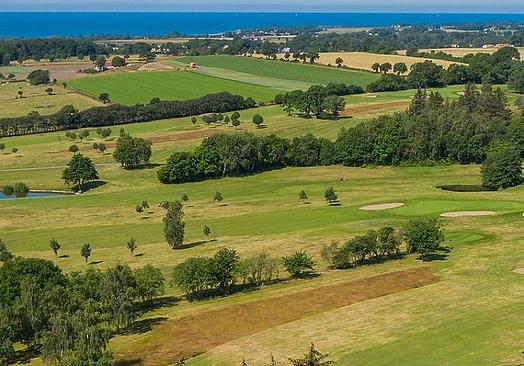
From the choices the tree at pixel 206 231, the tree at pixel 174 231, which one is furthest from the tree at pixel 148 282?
the tree at pixel 206 231

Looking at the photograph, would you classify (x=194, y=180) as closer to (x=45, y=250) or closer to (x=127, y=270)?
(x=45, y=250)

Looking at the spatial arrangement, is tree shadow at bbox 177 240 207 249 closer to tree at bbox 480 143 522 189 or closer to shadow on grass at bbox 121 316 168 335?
shadow on grass at bbox 121 316 168 335

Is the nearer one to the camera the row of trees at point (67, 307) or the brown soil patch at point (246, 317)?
the row of trees at point (67, 307)

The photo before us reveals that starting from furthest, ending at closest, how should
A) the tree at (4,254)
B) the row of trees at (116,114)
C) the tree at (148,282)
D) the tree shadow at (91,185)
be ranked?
the row of trees at (116,114), the tree shadow at (91,185), the tree at (4,254), the tree at (148,282)

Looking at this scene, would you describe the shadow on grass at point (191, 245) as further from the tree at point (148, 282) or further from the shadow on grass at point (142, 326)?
the shadow on grass at point (142, 326)

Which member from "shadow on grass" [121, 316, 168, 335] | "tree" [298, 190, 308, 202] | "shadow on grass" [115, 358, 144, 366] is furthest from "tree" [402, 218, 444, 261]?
"shadow on grass" [115, 358, 144, 366]

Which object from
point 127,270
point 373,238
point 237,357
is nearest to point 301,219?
point 373,238
